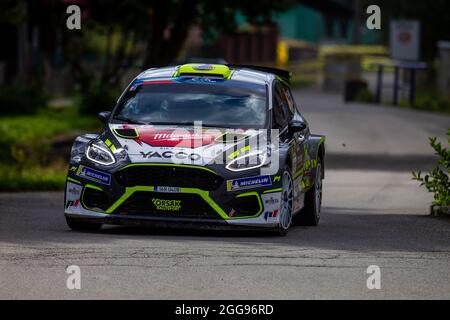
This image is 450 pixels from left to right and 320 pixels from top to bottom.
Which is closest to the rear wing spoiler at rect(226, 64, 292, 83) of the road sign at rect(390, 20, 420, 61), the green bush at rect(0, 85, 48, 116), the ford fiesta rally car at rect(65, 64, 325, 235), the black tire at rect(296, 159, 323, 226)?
the ford fiesta rally car at rect(65, 64, 325, 235)

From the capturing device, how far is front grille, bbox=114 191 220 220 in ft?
42.9

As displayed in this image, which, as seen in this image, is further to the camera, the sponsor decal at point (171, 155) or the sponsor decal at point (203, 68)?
the sponsor decal at point (203, 68)

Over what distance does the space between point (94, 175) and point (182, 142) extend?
2.93ft

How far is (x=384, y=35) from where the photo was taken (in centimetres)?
6116

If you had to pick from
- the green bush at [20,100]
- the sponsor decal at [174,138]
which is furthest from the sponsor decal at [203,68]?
the green bush at [20,100]

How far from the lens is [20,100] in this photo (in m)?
39.3

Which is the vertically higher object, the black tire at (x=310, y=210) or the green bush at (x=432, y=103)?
the black tire at (x=310, y=210)

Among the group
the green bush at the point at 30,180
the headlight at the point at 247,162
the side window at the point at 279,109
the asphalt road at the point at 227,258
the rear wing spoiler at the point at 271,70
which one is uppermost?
the rear wing spoiler at the point at 271,70

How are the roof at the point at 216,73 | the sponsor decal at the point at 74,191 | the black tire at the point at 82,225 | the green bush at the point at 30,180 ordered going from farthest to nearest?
1. the green bush at the point at 30,180
2. the roof at the point at 216,73
3. the black tire at the point at 82,225
4. the sponsor decal at the point at 74,191

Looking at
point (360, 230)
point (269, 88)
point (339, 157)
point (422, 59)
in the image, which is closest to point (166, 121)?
point (269, 88)

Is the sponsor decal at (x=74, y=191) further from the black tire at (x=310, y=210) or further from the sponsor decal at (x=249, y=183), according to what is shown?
the black tire at (x=310, y=210)

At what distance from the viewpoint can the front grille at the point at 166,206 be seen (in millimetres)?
13086
